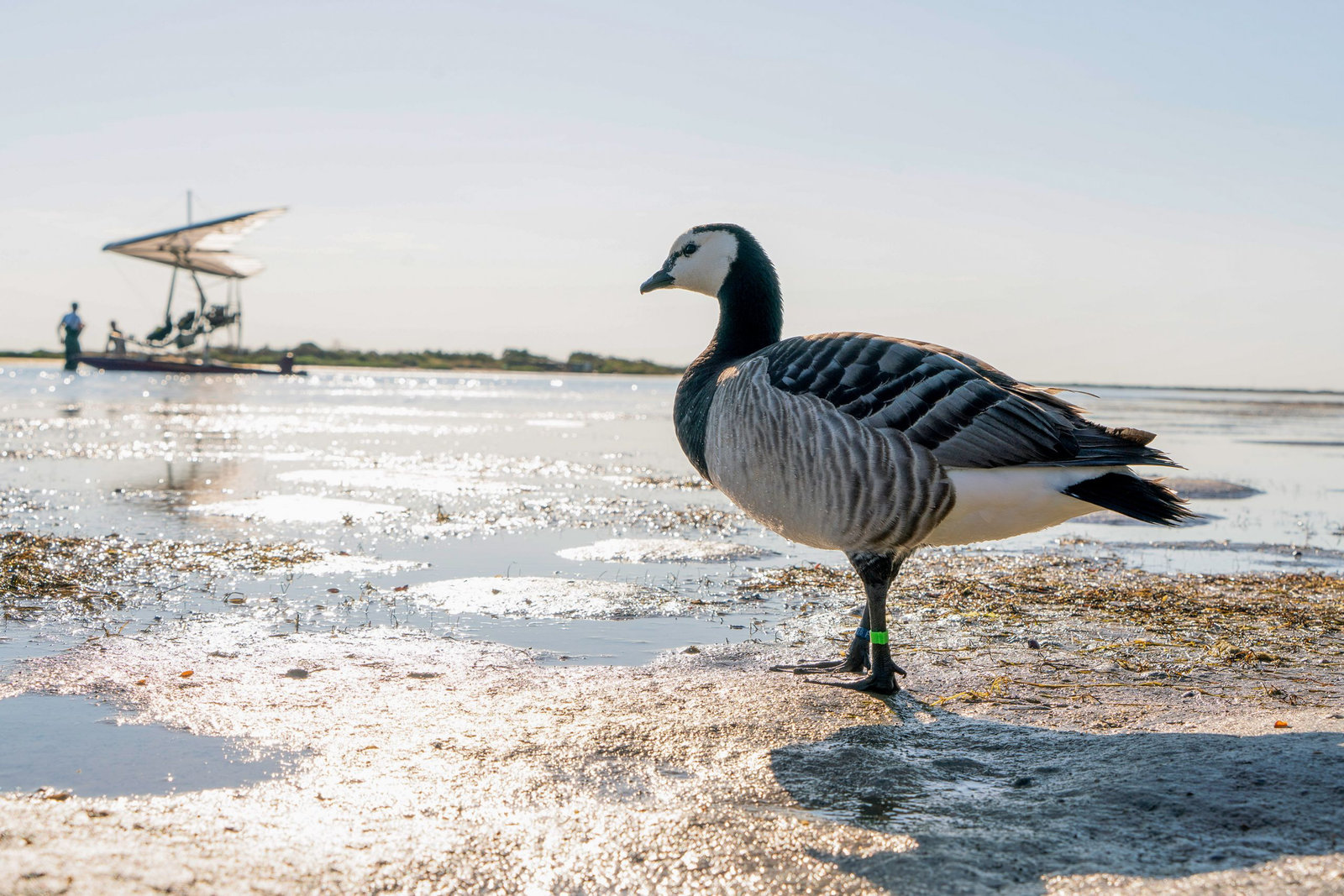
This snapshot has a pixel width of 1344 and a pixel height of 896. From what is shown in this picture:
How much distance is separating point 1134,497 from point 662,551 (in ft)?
19.1

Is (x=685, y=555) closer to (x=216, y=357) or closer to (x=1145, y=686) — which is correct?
(x=1145, y=686)

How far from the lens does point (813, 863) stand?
3.22 meters

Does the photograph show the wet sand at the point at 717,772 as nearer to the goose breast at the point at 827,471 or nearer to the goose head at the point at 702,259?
the goose breast at the point at 827,471

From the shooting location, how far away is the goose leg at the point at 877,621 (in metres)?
5.39

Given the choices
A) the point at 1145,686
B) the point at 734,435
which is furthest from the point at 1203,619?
the point at 734,435

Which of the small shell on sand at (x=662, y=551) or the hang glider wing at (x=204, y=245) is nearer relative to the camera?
the small shell on sand at (x=662, y=551)

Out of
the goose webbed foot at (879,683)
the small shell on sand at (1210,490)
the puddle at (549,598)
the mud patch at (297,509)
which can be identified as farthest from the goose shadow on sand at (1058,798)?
the small shell on sand at (1210,490)

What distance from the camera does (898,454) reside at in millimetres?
5062

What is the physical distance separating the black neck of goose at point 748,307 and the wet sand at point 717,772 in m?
1.90

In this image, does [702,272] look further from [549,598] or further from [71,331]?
[71,331]

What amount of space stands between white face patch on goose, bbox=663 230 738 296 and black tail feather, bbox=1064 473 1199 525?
2627 mm

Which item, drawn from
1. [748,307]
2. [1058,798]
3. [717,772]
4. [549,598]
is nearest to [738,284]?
[748,307]

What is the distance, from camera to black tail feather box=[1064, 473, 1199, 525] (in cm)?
480

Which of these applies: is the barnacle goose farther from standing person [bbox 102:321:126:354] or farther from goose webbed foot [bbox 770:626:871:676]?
standing person [bbox 102:321:126:354]
